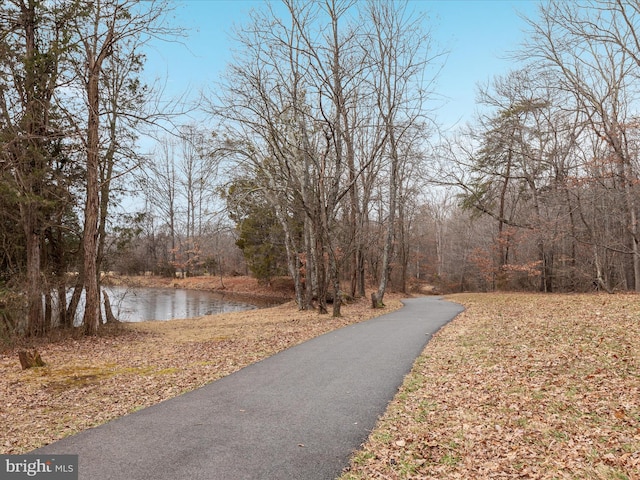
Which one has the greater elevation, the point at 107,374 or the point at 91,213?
the point at 91,213

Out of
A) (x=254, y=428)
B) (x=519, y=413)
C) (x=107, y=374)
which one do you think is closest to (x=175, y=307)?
(x=107, y=374)

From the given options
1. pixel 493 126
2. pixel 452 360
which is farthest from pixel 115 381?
pixel 493 126

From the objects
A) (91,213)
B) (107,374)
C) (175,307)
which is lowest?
(175,307)

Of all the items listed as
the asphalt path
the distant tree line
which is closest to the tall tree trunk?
the distant tree line

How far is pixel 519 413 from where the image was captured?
4832 mm

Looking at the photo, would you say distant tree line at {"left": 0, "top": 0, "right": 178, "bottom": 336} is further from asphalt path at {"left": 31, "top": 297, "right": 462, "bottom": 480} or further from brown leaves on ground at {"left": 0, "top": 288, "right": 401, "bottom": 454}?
asphalt path at {"left": 31, "top": 297, "right": 462, "bottom": 480}

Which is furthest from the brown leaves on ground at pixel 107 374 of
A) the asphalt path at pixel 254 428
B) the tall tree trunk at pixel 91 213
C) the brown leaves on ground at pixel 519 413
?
the brown leaves on ground at pixel 519 413

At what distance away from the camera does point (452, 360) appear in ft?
24.7

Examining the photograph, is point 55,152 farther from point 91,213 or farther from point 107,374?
point 107,374

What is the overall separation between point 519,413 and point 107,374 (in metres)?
6.70

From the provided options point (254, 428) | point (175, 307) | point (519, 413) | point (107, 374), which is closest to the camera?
point (254, 428)

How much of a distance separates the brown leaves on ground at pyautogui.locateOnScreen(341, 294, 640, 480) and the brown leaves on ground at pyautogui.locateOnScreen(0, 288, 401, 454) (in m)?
3.28

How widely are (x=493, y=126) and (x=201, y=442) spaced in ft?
75.7

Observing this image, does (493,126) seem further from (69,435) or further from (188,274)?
(188,274)
